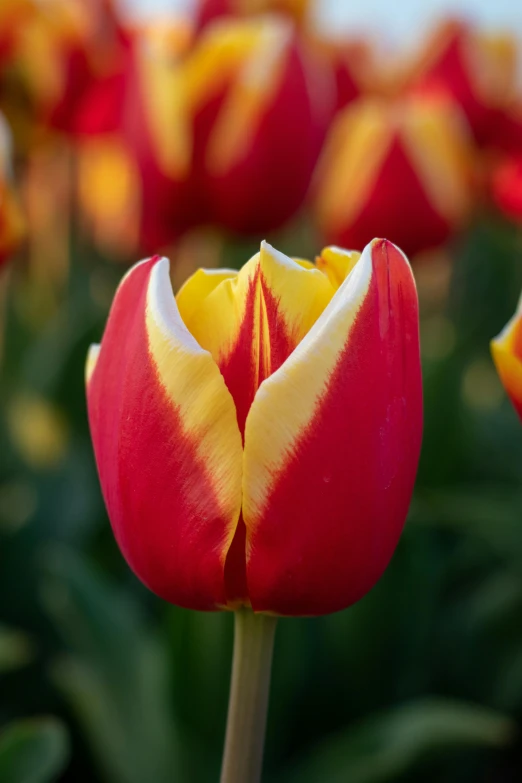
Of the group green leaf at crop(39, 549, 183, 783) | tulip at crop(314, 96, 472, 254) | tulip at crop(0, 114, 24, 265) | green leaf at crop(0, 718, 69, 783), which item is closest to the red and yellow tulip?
green leaf at crop(0, 718, 69, 783)

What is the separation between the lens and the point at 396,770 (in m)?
0.62

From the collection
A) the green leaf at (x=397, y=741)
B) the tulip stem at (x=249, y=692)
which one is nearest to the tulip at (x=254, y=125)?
the green leaf at (x=397, y=741)

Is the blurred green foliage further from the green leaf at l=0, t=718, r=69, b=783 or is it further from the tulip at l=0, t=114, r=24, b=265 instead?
the tulip at l=0, t=114, r=24, b=265

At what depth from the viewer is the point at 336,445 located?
0.31m

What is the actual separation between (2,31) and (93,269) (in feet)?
2.09

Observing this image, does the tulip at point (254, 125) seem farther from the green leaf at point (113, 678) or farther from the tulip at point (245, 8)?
the tulip at point (245, 8)

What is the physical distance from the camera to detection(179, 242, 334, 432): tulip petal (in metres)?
0.32

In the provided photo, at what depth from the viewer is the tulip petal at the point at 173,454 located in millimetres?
320

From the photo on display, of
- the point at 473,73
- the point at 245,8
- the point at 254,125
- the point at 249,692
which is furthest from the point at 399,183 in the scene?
the point at 249,692

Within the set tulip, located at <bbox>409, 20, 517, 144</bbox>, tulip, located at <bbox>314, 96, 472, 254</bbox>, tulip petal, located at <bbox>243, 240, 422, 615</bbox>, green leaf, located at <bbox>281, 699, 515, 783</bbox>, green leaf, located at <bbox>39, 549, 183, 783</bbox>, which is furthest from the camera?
tulip, located at <bbox>409, 20, 517, 144</bbox>

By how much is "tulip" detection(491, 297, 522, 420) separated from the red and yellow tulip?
0.05 m

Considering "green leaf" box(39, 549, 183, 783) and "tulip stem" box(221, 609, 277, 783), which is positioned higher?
"tulip stem" box(221, 609, 277, 783)

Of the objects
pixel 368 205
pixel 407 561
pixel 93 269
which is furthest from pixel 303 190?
pixel 93 269

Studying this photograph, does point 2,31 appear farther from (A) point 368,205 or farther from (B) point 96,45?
(A) point 368,205
